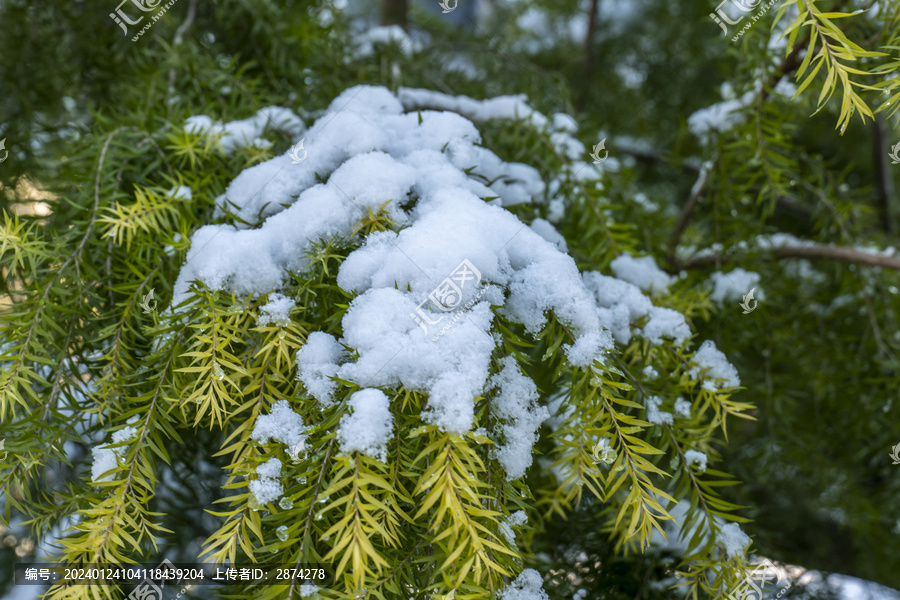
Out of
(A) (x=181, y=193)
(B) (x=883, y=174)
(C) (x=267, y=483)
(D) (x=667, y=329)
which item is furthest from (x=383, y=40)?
(B) (x=883, y=174)

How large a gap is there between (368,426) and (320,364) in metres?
0.10

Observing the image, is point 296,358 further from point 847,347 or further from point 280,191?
point 847,347

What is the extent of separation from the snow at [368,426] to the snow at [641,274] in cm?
48

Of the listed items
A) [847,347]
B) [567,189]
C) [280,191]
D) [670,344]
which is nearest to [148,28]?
[280,191]

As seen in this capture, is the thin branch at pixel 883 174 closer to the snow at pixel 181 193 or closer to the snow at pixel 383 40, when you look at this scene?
the snow at pixel 383 40

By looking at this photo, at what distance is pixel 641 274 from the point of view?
0.81m

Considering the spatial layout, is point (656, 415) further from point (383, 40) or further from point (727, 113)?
point (383, 40)

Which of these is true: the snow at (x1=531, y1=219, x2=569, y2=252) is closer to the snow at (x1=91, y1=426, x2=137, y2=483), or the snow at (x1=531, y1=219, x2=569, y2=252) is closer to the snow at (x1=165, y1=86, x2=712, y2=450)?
the snow at (x1=165, y1=86, x2=712, y2=450)

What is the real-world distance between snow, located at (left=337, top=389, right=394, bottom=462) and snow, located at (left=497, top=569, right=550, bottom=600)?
0.22 meters

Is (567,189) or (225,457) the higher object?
(567,189)

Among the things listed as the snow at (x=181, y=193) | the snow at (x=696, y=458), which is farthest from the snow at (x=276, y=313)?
the snow at (x=696, y=458)

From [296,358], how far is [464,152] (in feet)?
1.16

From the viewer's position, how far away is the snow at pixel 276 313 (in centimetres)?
54

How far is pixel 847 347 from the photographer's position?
112 centimetres
